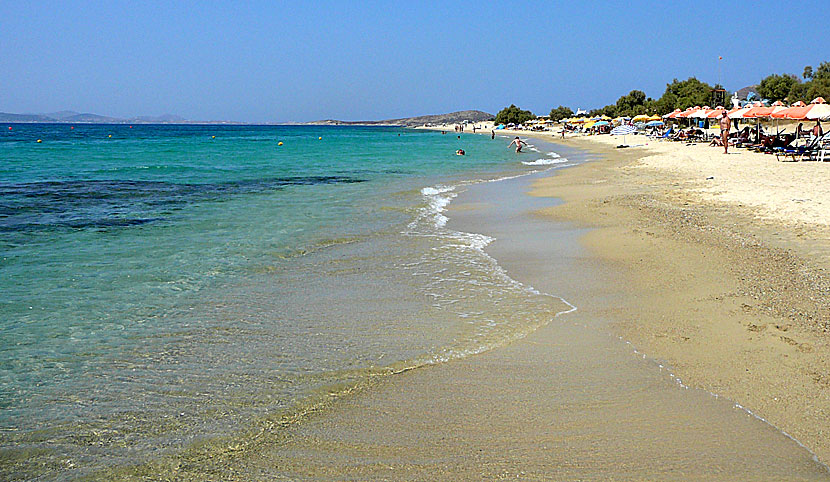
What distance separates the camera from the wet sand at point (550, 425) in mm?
3385

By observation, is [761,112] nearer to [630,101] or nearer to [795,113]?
[795,113]

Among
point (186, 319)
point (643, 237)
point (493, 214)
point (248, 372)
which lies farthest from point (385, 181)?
point (248, 372)

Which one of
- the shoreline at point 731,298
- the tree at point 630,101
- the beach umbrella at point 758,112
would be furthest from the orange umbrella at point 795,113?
the tree at point 630,101

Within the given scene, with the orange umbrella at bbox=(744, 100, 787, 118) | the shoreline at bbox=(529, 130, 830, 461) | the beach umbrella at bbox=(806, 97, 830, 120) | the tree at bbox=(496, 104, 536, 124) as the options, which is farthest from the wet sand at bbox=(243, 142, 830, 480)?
the tree at bbox=(496, 104, 536, 124)

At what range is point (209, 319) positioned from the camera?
6160mm

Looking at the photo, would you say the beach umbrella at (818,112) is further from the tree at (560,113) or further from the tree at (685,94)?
the tree at (560,113)

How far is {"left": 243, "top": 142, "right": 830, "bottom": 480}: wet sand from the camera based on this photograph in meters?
3.38

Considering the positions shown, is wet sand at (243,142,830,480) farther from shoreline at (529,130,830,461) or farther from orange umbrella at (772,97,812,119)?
orange umbrella at (772,97,812,119)

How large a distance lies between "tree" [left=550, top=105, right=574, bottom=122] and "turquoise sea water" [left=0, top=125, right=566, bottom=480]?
397 ft

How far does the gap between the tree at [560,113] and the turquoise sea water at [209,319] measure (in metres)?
121

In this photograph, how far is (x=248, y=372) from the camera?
15.8 feet

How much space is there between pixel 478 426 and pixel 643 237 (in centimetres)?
666

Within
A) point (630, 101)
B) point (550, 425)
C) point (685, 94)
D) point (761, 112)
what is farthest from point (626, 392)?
point (630, 101)

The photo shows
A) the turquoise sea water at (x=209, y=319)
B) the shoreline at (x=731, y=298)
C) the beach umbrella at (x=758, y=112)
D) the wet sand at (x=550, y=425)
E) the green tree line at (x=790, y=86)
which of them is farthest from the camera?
the green tree line at (x=790, y=86)
